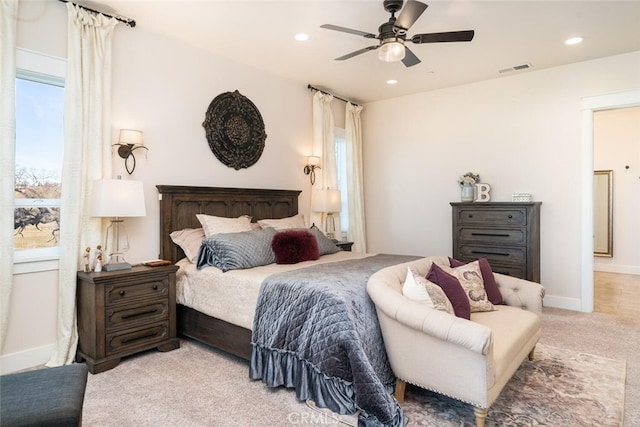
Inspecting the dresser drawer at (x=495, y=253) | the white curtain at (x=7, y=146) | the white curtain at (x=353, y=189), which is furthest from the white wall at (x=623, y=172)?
the white curtain at (x=7, y=146)

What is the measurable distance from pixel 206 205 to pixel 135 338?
147cm

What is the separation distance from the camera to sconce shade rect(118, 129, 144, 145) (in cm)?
319

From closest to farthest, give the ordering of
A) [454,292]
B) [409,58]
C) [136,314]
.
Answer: [454,292] → [136,314] → [409,58]

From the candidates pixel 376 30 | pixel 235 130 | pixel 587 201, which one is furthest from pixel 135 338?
pixel 587 201

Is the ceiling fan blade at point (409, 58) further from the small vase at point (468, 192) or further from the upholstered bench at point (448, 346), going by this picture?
the small vase at point (468, 192)

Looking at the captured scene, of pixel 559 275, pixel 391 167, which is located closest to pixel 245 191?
pixel 391 167

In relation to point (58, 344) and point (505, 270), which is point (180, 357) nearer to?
point (58, 344)

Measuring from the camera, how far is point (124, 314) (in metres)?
2.87

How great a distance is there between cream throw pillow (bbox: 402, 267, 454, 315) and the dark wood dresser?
97.1 inches

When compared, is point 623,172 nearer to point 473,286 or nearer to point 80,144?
point 473,286

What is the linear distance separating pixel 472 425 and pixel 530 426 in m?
0.31

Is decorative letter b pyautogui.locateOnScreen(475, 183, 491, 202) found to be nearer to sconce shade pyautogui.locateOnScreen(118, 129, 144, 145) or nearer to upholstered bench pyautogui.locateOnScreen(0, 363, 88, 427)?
sconce shade pyautogui.locateOnScreen(118, 129, 144, 145)

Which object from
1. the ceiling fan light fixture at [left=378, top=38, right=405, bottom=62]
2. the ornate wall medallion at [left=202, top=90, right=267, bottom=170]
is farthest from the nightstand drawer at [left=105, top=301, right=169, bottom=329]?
the ceiling fan light fixture at [left=378, top=38, right=405, bottom=62]

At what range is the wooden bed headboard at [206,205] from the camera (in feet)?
11.7
